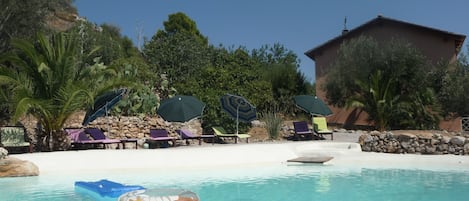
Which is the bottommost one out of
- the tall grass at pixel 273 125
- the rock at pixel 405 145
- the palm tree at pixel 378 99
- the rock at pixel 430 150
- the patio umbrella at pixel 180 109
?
the rock at pixel 430 150

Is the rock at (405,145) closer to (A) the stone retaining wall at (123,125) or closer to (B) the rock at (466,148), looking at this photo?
(B) the rock at (466,148)

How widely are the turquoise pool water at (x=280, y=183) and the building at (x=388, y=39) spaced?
587 inches

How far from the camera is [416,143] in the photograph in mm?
15555

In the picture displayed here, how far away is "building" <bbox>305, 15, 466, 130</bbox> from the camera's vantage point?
25.8m

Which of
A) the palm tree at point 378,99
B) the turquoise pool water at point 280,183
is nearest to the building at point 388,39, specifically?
the palm tree at point 378,99

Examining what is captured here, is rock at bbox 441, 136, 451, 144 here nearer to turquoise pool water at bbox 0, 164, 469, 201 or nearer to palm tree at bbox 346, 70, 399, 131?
turquoise pool water at bbox 0, 164, 469, 201

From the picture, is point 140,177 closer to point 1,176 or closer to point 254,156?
point 1,176

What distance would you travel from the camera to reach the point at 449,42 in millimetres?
25938

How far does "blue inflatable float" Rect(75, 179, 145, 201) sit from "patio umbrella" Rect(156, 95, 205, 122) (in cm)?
702

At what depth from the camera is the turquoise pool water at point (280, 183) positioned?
8672mm

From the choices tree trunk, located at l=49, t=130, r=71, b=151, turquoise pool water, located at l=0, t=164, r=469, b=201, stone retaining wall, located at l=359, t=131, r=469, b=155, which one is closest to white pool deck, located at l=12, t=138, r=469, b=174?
stone retaining wall, located at l=359, t=131, r=469, b=155

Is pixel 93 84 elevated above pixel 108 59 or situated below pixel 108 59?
below

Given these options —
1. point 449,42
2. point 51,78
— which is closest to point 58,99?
point 51,78

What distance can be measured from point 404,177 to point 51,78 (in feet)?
36.5
